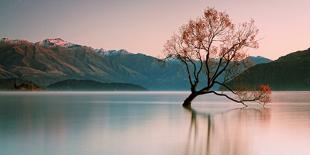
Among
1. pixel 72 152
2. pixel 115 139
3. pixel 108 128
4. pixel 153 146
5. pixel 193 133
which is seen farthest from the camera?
pixel 108 128

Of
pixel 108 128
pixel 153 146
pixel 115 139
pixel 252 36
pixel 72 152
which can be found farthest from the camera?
pixel 252 36

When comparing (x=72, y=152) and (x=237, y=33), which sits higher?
(x=237, y=33)

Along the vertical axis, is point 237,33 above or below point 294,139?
above

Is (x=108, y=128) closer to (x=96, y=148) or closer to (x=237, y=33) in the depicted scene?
(x=96, y=148)

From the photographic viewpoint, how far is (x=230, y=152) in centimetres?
1867

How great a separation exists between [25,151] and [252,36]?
140 feet

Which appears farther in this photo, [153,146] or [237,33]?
[237,33]

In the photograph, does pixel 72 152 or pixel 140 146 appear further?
pixel 140 146

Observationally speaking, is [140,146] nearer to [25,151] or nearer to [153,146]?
[153,146]

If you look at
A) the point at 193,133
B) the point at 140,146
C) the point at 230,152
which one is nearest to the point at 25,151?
the point at 140,146

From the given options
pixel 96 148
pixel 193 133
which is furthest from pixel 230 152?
pixel 193 133

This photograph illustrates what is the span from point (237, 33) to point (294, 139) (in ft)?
118

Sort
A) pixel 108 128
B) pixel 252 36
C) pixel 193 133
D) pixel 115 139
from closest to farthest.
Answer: pixel 115 139, pixel 193 133, pixel 108 128, pixel 252 36

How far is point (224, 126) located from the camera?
30.5 metres
